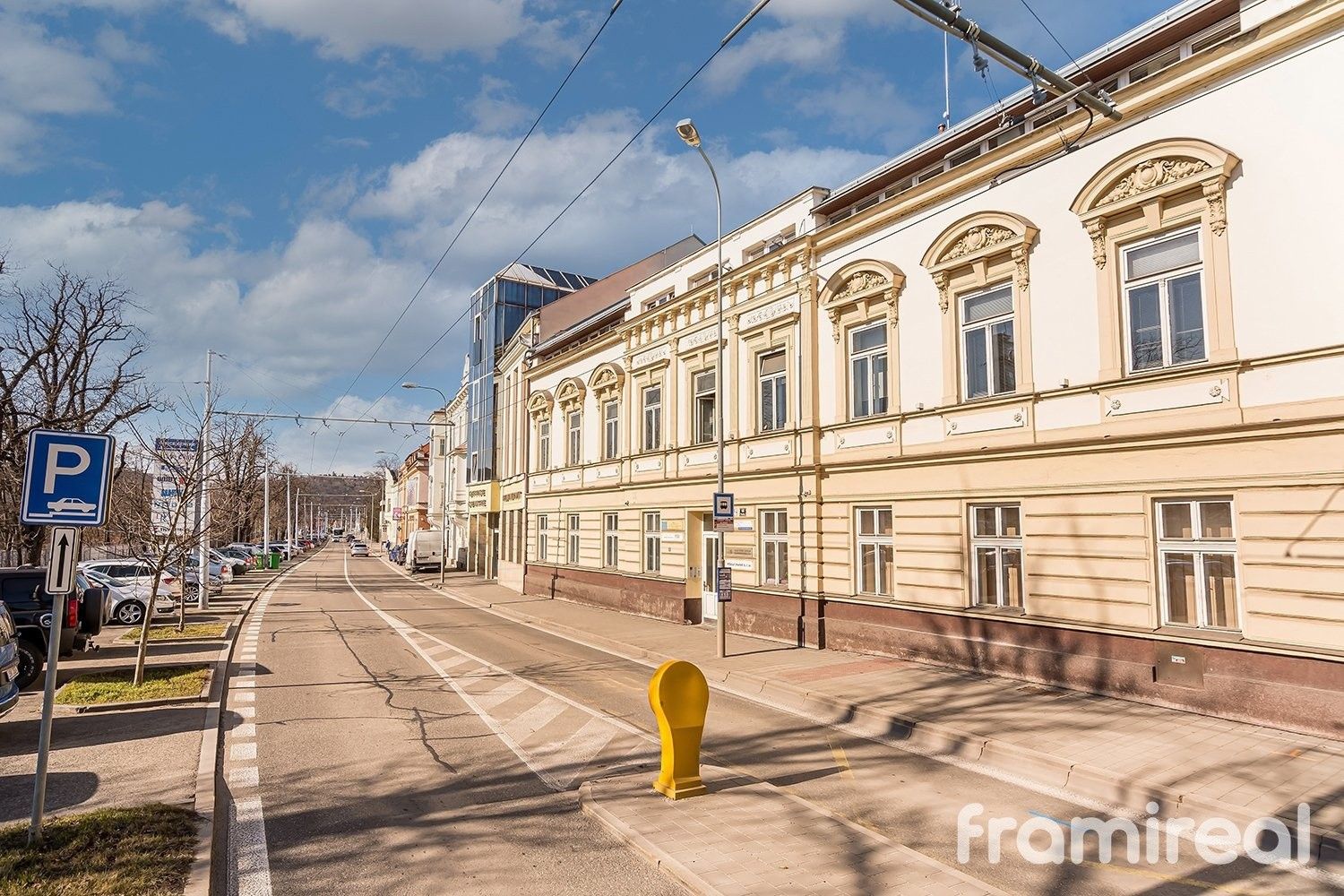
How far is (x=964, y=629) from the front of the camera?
43.3 feet

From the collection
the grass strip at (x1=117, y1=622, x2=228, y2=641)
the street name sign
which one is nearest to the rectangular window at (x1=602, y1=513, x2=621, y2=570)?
the street name sign

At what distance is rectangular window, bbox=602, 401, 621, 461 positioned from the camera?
84.3 ft

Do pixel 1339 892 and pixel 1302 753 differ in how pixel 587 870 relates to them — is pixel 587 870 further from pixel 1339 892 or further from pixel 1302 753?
pixel 1302 753

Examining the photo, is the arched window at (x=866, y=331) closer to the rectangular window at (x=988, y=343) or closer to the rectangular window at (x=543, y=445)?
the rectangular window at (x=988, y=343)

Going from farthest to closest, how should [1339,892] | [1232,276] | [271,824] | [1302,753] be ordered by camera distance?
[1232,276] < [1302,753] < [271,824] < [1339,892]

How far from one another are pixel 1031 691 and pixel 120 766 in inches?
446

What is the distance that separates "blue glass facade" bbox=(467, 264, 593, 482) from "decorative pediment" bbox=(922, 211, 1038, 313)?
29.0 m

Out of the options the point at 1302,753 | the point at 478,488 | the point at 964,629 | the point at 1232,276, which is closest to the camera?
the point at 1302,753

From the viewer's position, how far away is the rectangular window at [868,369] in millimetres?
15445

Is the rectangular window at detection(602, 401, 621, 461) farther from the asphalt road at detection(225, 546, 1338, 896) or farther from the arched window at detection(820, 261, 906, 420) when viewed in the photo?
the asphalt road at detection(225, 546, 1338, 896)

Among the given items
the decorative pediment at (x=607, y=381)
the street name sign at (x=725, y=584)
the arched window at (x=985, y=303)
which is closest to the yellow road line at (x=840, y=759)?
the street name sign at (x=725, y=584)

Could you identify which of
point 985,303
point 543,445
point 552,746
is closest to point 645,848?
point 552,746

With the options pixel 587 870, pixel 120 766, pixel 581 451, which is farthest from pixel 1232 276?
pixel 581 451

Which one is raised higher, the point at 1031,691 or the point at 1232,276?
the point at 1232,276
